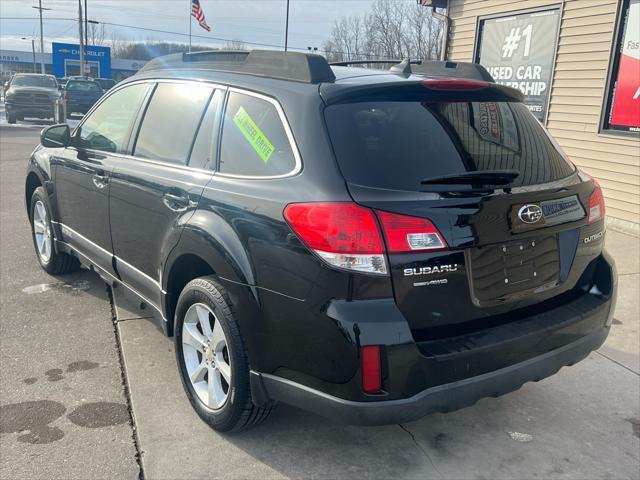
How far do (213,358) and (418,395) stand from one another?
3.68 feet

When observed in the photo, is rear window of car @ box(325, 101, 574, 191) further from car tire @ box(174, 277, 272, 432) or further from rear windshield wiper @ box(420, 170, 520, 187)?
car tire @ box(174, 277, 272, 432)

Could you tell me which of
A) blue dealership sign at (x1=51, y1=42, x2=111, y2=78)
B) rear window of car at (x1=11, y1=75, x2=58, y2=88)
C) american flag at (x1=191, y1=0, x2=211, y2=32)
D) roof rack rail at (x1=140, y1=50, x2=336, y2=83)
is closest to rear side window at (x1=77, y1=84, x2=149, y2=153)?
roof rack rail at (x1=140, y1=50, x2=336, y2=83)

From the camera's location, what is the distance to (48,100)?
23.2 m

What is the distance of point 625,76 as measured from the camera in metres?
7.50

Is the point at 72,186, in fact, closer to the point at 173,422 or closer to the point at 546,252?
the point at 173,422

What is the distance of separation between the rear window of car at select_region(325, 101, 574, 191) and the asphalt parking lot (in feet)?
4.33

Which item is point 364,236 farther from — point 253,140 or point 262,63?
point 262,63

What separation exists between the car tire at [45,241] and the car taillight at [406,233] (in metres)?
3.67

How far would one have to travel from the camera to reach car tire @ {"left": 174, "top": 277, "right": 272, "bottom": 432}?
9.20ft

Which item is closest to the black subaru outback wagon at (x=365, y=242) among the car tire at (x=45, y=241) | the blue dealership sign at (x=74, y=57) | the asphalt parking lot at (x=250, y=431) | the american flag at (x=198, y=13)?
the asphalt parking lot at (x=250, y=431)

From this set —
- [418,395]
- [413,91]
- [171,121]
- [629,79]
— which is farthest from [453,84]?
[629,79]

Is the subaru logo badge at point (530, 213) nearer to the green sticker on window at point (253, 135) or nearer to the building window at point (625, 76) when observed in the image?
the green sticker on window at point (253, 135)

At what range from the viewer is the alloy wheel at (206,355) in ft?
9.82

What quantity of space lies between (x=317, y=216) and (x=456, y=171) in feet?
2.10
